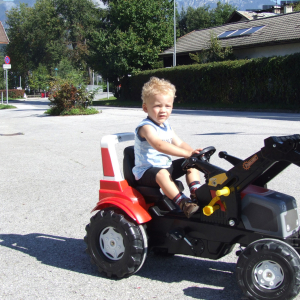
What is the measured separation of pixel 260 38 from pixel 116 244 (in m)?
28.3

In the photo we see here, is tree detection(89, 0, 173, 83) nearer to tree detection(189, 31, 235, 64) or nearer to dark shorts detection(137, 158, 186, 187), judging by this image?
tree detection(189, 31, 235, 64)

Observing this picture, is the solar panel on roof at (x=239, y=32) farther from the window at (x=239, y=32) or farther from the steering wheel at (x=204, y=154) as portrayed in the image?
the steering wheel at (x=204, y=154)

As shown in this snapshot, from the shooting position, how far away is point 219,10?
68750mm

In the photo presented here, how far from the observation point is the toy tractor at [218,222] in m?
2.52

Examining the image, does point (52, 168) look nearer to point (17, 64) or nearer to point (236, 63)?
point (236, 63)

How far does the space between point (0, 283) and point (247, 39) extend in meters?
29.3

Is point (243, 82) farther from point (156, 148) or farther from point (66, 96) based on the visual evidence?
point (156, 148)

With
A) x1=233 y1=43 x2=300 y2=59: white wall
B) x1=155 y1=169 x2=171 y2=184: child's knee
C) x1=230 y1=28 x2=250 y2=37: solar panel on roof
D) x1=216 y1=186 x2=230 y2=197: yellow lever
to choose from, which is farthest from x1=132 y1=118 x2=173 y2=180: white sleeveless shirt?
x1=230 y1=28 x2=250 y2=37: solar panel on roof

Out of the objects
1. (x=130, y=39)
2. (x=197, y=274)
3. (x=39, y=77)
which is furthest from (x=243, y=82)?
(x=39, y=77)

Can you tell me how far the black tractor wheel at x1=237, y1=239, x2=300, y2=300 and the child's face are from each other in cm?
116

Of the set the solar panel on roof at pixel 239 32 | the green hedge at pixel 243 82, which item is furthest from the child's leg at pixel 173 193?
the solar panel on roof at pixel 239 32

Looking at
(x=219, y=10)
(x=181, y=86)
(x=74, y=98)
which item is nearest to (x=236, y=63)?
(x=181, y=86)

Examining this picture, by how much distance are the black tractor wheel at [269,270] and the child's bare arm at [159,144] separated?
77 centimetres

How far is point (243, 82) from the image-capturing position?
80.5 ft
